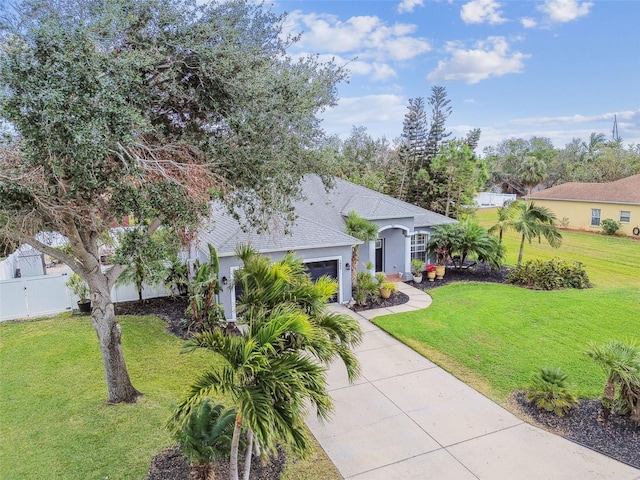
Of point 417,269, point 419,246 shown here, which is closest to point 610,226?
point 419,246

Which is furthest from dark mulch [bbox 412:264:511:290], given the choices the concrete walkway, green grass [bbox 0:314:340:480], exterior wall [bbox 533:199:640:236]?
exterior wall [bbox 533:199:640:236]

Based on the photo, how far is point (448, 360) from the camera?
9.37 metres

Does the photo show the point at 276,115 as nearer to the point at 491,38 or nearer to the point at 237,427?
the point at 237,427

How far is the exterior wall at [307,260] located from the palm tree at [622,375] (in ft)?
25.4

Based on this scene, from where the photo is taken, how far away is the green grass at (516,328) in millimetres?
8695

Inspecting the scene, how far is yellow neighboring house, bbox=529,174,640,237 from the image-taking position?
83.8 feet

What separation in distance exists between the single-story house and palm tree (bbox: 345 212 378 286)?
1.70ft

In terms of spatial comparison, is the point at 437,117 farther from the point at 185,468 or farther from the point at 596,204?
the point at 185,468

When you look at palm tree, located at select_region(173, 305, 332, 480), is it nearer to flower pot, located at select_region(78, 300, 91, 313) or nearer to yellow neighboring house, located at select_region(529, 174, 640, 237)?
flower pot, located at select_region(78, 300, 91, 313)

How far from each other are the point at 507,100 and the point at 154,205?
2454cm

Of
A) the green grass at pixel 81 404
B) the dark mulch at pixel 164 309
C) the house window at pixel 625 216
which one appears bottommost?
the green grass at pixel 81 404

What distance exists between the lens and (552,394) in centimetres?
713

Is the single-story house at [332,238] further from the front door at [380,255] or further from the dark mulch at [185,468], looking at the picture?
the dark mulch at [185,468]

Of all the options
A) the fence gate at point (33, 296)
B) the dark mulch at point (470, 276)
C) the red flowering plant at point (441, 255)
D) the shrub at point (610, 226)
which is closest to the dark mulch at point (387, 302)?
the dark mulch at point (470, 276)
